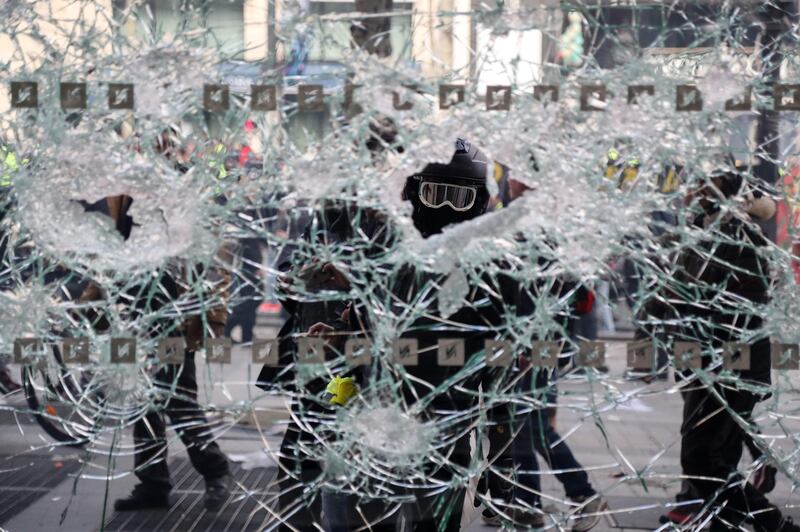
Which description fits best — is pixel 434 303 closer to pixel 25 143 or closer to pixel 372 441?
pixel 372 441

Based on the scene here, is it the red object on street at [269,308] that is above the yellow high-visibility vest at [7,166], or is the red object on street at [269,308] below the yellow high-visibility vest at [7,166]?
below

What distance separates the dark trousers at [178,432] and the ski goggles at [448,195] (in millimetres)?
732

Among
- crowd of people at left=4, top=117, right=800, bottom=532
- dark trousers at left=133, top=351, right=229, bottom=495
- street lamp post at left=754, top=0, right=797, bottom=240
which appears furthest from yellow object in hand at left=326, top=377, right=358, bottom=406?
street lamp post at left=754, top=0, right=797, bottom=240

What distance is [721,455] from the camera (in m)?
2.72

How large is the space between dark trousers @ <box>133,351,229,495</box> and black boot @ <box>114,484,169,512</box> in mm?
27

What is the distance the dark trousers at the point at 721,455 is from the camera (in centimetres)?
270

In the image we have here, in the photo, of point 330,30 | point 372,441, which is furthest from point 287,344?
point 330,30

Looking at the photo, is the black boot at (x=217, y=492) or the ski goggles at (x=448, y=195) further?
the black boot at (x=217, y=492)

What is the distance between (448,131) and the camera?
260cm

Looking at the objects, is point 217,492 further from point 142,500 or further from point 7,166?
point 7,166

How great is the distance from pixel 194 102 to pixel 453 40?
25.3 inches

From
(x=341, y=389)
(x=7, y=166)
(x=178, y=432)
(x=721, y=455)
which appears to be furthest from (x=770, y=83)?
(x=7, y=166)

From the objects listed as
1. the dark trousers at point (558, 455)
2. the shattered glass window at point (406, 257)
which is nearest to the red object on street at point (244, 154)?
the shattered glass window at point (406, 257)

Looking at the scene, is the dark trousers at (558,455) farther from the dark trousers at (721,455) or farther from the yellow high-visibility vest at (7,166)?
Answer: the yellow high-visibility vest at (7,166)
